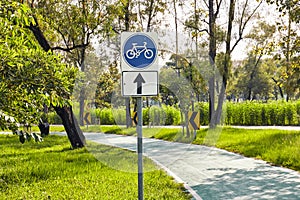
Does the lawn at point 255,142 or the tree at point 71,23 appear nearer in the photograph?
the lawn at point 255,142

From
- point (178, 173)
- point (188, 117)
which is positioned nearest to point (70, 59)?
point (188, 117)

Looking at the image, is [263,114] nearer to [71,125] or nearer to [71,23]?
[71,125]

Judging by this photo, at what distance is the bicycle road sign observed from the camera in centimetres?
607

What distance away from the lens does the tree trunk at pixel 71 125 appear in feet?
54.2

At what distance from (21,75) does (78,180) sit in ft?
17.0

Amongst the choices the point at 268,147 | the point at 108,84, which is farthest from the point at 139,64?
the point at 108,84

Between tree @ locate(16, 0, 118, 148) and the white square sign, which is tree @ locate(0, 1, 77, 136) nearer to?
the white square sign

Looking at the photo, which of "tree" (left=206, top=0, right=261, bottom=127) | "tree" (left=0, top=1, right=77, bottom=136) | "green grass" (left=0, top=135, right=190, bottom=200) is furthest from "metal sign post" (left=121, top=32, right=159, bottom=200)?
"tree" (left=206, top=0, right=261, bottom=127)

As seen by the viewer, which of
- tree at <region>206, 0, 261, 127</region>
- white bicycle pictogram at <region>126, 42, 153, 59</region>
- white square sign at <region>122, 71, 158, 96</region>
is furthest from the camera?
tree at <region>206, 0, 261, 127</region>

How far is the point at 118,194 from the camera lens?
26.0 ft

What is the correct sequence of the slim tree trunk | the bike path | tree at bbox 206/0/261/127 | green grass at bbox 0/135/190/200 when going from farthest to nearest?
tree at bbox 206/0/261/127, the slim tree trunk, the bike path, green grass at bbox 0/135/190/200

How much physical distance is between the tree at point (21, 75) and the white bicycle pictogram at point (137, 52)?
1.17 meters

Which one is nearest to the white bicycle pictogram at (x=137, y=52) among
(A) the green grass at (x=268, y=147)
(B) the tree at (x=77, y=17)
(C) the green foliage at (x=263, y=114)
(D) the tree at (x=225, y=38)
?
(A) the green grass at (x=268, y=147)

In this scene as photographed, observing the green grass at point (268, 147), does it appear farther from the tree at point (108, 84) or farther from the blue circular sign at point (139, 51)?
the blue circular sign at point (139, 51)
